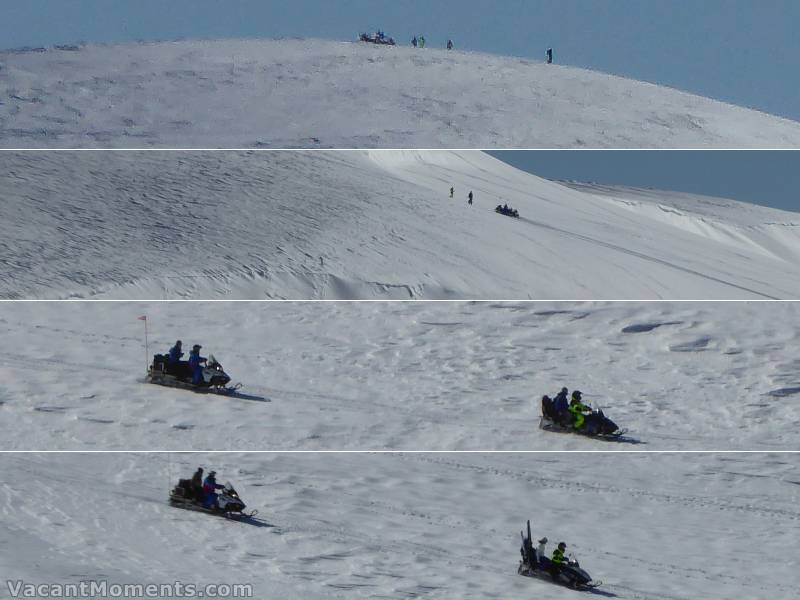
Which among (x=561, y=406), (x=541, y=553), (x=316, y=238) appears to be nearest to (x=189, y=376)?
(x=561, y=406)

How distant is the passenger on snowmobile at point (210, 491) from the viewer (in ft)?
61.7

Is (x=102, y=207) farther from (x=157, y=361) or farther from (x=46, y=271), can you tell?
(x=157, y=361)

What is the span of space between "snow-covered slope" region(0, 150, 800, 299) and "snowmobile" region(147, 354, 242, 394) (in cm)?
342

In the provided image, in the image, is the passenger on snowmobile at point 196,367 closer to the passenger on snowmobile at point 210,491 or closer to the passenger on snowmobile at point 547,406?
the passenger on snowmobile at point 210,491

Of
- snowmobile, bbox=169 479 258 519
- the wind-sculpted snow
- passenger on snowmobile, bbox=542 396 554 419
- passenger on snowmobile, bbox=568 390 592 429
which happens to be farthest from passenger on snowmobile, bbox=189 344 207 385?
passenger on snowmobile, bbox=568 390 592 429

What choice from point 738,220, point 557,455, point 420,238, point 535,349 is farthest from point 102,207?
point 738,220

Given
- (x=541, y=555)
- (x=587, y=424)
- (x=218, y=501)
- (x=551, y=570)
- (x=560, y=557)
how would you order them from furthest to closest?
1. (x=587, y=424)
2. (x=218, y=501)
3. (x=541, y=555)
4. (x=551, y=570)
5. (x=560, y=557)

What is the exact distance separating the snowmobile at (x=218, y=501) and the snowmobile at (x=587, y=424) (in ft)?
15.6

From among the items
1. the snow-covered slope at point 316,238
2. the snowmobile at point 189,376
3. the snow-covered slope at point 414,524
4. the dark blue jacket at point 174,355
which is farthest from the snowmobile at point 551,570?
the snow-covered slope at point 316,238

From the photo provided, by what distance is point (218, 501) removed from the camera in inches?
746

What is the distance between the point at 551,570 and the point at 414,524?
2418 mm

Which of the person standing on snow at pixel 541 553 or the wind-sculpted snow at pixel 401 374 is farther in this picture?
the wind-sculpted snow at pixel 401 374

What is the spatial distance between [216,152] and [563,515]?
546 inches

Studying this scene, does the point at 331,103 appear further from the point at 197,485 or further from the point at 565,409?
the point at 197,485
